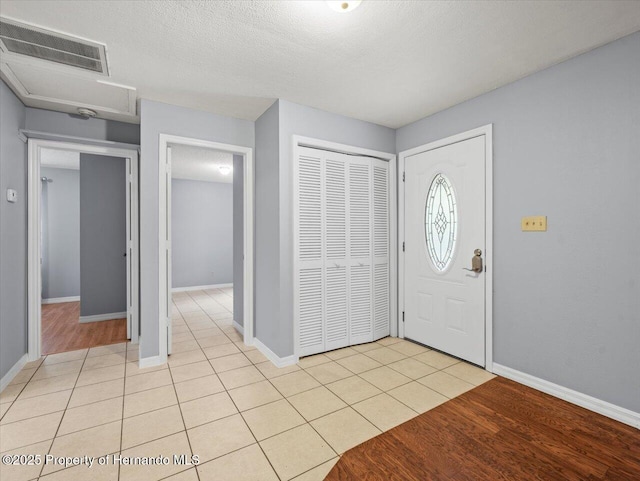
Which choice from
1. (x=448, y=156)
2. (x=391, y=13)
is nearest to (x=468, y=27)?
(x=391, y=13)

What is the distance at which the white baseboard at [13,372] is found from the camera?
2541mm

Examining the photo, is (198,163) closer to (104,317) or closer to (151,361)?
(104,317)

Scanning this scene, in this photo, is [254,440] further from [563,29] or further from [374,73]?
[563,29]

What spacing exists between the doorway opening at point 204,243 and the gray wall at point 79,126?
510 millimetres

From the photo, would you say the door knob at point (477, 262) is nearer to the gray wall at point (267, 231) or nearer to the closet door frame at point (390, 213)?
the closet door frame at point (390, 213)

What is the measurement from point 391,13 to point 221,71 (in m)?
1.40

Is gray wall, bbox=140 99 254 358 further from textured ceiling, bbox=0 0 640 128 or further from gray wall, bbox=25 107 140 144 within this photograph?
gray wall, bbox=25 107 140 144

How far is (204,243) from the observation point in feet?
24.8

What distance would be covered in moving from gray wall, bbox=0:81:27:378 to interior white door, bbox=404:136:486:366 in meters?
3.89

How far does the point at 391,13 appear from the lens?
6.03ft

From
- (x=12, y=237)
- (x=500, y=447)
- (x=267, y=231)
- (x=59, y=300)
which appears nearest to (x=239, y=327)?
(x=267, y=231)

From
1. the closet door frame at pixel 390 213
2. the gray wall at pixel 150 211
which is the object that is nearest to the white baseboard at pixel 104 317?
the gray wall at pixel 150 211

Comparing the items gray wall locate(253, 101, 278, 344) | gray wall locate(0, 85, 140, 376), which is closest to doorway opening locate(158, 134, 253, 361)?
gray wall locate(253, 101, 278, 344)

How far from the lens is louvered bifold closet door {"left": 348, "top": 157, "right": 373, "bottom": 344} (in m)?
3.48
